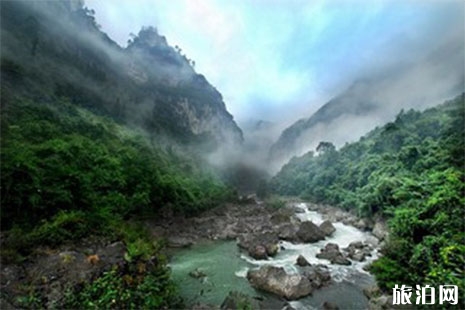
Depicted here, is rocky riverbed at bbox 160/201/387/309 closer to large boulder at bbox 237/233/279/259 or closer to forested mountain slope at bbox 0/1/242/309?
large boulder at bbox 237/233/279/259

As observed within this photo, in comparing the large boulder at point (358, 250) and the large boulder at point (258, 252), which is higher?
the large boulder at point (358, 250)

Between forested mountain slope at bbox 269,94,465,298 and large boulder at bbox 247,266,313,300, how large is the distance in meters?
3.61

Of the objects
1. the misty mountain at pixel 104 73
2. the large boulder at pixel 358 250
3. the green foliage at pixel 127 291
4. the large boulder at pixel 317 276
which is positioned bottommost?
the green foliage at pixel 127 291

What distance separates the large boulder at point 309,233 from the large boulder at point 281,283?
36.9ft

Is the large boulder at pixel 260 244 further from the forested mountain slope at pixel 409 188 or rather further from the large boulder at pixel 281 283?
the forested mountain slope at pixel 409 188

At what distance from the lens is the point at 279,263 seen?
22.8 metres

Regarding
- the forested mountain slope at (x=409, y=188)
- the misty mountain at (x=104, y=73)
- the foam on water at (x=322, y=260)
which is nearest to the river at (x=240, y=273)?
the foam on water at (x=322, y=260)

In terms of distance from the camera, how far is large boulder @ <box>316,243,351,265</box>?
912 inches

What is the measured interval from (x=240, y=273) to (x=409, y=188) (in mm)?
14983

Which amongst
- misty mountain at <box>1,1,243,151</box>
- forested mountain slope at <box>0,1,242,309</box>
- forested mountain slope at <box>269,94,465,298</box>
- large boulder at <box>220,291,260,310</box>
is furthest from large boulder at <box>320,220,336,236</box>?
→ misty mountain at <box>1,1,243,151</box>

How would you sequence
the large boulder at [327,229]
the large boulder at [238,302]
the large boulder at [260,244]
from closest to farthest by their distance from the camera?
the large boulder at [238,302] < the large boulder at [260,244] < the large boulder at [327,229]

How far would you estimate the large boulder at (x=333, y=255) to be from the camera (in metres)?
23.2

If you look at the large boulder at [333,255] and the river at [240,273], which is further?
the large boulder at [333,255]

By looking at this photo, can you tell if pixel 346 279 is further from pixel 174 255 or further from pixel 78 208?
pixel 78 208
